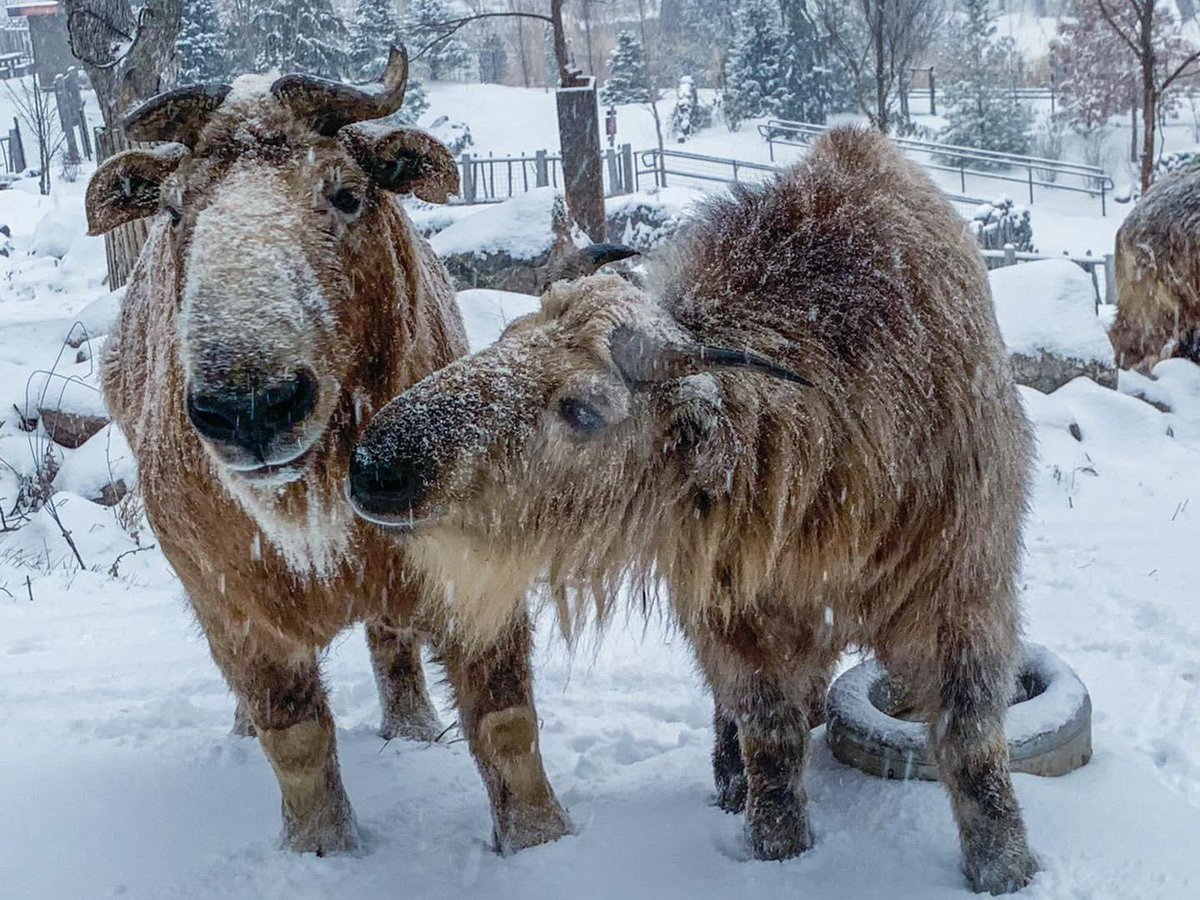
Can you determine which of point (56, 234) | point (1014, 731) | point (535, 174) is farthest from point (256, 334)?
point (535, 174)

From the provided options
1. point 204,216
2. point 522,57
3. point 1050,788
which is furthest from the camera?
point 522,57

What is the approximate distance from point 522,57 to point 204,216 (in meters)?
21.2

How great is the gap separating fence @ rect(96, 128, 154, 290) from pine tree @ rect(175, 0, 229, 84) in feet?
15.8

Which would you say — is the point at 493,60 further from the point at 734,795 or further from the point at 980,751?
the point at 980,751

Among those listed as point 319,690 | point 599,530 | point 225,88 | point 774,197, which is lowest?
point 319,690

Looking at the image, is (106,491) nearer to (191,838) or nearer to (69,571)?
(69,571)

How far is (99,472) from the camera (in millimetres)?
Answer: 7711

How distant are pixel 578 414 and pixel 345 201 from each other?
949 mm

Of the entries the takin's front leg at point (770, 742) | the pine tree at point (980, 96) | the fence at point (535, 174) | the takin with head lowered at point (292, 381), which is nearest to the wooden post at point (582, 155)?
the takin with head lowered at point (292, 381)

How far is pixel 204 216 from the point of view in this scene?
9.15 ft

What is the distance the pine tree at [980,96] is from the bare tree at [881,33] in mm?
9514

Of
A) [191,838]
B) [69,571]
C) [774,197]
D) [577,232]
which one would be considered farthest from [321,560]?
[577,232]

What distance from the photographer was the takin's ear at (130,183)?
3.10 m

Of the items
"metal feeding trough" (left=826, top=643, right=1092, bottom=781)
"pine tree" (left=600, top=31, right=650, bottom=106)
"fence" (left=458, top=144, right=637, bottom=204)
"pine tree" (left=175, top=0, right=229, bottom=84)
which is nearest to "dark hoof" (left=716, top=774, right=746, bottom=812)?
"metal feeding trough" (left=826, top=643, right=1092, bottom=781)
